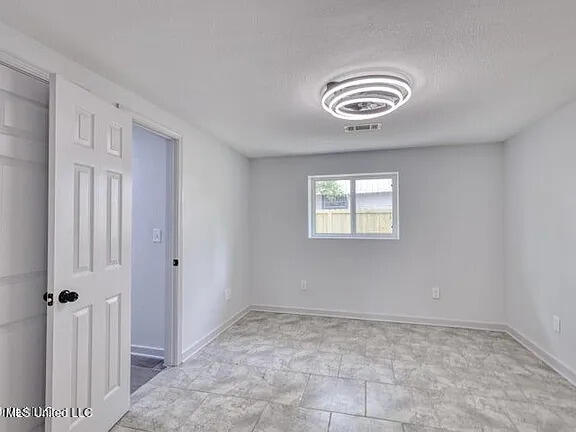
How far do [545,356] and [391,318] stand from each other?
1494mm

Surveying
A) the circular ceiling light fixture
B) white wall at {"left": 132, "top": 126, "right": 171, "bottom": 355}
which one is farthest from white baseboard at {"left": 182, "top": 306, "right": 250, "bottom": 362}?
the circular ceiling light fixture

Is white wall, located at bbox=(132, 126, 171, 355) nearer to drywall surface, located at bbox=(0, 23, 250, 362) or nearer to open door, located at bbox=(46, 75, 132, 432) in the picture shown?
drywall surface, located at bbox=(0, 23, 250, 362)

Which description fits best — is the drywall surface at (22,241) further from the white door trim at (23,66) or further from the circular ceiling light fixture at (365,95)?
the circular ceiling light fixture at (365,95)

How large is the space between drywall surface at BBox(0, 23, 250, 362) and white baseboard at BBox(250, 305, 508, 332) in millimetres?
543

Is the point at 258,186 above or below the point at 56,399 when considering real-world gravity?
above

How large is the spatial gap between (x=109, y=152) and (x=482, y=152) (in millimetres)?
3814

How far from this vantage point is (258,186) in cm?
436

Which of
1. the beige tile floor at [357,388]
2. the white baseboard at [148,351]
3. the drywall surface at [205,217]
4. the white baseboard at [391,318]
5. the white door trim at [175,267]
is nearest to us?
the beige tile floor at [357,388]

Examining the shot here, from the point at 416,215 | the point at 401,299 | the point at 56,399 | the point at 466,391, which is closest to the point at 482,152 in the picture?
the point at 416,215

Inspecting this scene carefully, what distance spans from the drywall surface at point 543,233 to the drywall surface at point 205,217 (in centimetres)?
316

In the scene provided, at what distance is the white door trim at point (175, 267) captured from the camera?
106 inches

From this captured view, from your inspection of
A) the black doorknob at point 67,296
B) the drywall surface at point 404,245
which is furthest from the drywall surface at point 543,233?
the black doorknob at point 67,296

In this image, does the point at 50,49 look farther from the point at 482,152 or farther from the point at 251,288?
the point at 482,152

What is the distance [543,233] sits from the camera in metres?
2.78
